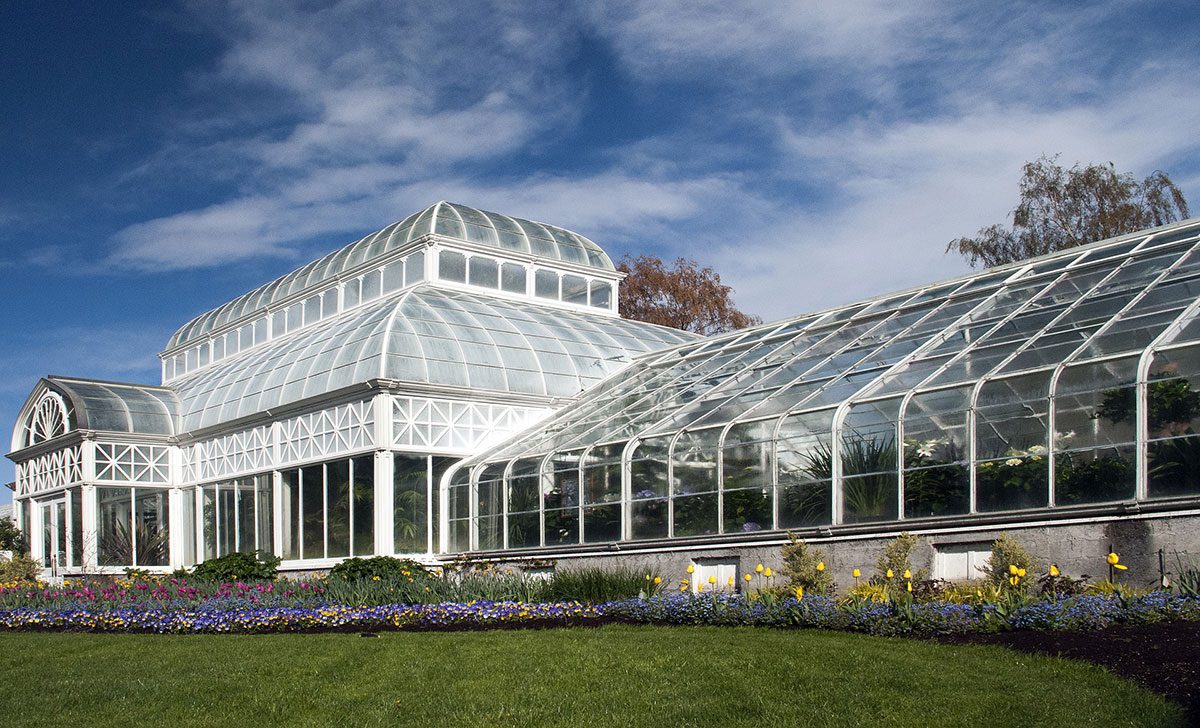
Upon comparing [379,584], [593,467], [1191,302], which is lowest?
[379,584]

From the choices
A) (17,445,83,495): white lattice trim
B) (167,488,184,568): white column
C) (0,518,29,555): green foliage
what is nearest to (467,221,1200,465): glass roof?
(167,488,184,568): white column

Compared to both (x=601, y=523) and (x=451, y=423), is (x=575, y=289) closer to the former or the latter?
(x=451, y=423)

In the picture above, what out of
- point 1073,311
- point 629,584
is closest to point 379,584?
point 629,584

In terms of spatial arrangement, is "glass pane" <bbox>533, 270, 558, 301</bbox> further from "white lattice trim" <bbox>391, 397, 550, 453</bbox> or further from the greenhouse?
"white lattice trim" <bbox>391, 397, 550, 453</bbox>

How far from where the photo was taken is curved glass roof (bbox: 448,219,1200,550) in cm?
1424

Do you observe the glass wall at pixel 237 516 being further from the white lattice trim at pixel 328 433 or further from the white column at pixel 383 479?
the white column at pixel 383 479

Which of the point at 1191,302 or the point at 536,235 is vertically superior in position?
the point at 536,235

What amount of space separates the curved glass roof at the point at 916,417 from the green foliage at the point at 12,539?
19.4 meters

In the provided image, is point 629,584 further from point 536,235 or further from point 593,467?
point 536,235

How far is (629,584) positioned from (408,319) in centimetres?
1163

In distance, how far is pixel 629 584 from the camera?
1773cm

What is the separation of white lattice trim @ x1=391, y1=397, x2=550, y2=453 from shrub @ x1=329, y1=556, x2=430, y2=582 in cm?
339

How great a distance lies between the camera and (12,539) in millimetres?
49344

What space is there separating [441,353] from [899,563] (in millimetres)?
14383
